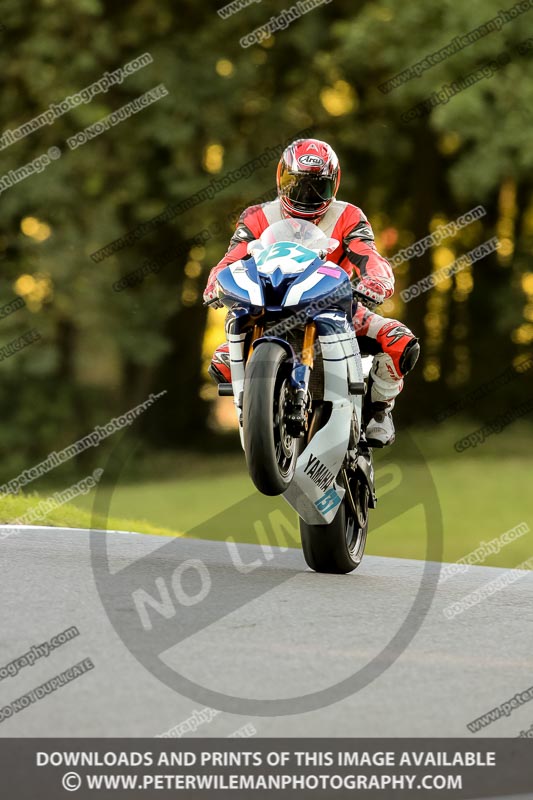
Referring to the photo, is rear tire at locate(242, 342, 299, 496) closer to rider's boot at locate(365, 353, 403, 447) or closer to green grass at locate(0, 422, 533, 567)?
rider's boot at locate(365, 353, 403, 447)

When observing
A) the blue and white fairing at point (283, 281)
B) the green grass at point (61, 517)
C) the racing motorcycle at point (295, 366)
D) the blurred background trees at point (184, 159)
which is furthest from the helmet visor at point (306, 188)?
the blurred background trees at point (184, 159)

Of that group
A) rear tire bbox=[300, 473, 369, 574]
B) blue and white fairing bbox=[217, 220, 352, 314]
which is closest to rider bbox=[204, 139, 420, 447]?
blue and white fairing bbox=[217, 220, 352, 314]

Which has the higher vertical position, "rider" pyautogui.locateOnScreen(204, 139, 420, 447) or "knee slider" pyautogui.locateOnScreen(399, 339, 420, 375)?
"rider" pyautogui.locateOnScreen(204, 139, 420, 447)

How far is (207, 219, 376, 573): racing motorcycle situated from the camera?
6.21 m

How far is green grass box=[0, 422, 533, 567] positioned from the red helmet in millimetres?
10714

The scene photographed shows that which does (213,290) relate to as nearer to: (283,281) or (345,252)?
Answer: (283,281)

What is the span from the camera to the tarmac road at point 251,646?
15.3 ft

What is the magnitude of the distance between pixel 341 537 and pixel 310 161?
2258 millimetres

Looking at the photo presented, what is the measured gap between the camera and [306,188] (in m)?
7.15

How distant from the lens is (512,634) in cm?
→ 631

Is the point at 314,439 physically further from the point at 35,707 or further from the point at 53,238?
the point at 53,238

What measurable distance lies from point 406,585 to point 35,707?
3.47m

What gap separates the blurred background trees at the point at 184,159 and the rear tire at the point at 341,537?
41.0 ft

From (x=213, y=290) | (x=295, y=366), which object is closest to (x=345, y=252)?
(x=213, y=290)
